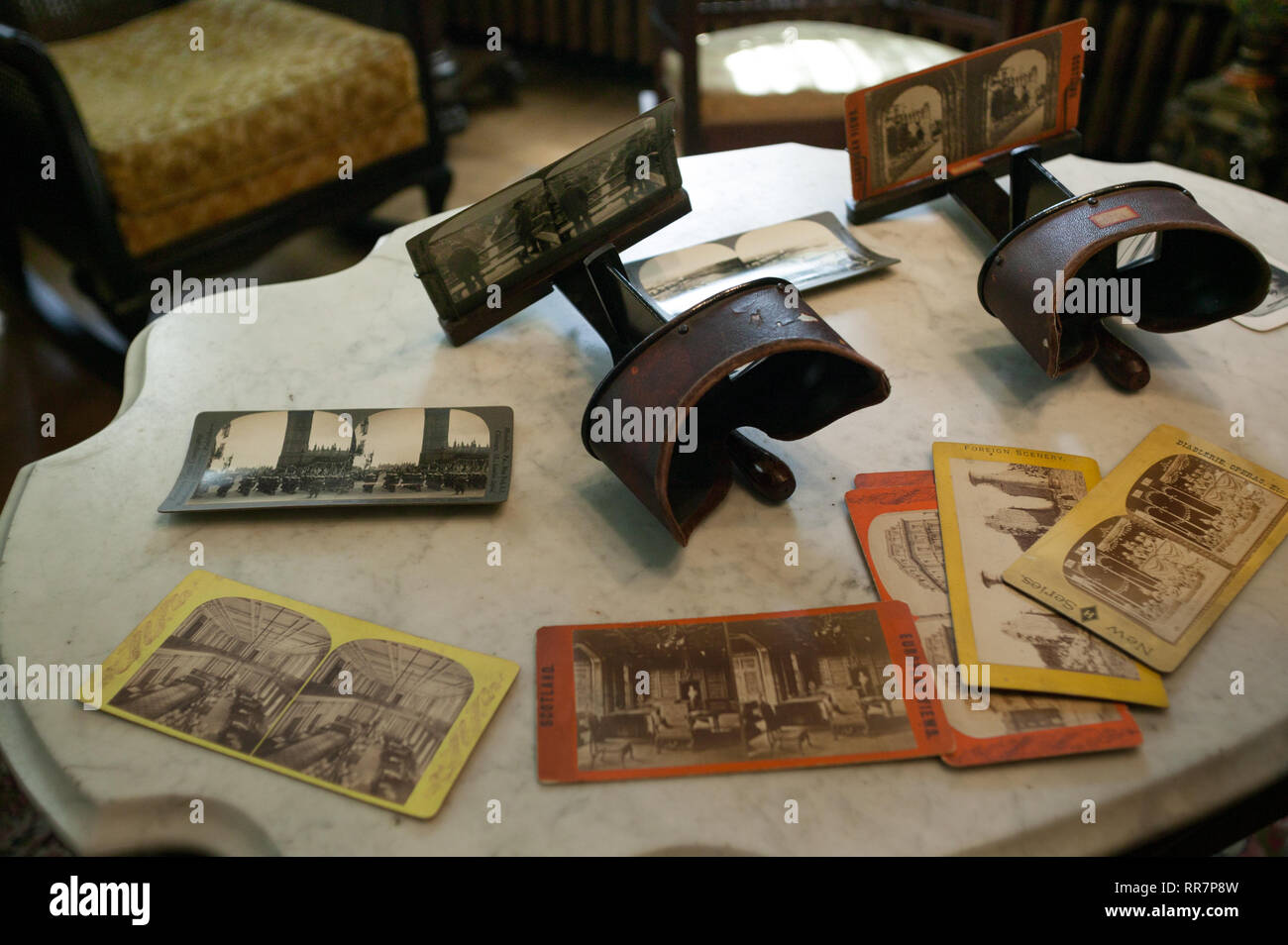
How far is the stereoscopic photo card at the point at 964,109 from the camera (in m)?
1.24

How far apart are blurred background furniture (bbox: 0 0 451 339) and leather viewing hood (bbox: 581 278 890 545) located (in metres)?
1.44

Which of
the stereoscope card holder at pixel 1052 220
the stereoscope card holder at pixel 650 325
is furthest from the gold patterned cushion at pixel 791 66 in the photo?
the stereoscope card holder at pixel 650 325

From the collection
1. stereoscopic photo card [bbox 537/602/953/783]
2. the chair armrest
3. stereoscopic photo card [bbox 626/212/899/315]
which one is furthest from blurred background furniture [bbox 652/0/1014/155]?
stereoscopic photo card [bbox 537/602/953/783]

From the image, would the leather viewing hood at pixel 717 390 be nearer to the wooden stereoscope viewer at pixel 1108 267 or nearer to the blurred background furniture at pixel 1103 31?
the wooden stereoscope viewer at pixel 1108 267

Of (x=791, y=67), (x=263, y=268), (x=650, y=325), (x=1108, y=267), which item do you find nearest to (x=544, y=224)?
(x=650, y=325)

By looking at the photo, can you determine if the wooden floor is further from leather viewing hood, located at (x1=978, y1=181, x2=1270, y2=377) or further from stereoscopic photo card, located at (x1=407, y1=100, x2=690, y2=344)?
leather viewing hood, located at (x1=978, y1=181, x2=1270, y2=377)

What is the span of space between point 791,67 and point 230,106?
119 cm

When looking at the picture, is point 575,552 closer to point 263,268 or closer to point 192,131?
point 192,131

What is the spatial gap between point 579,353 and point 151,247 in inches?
49.3

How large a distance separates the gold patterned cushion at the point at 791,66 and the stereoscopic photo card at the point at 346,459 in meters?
1.21

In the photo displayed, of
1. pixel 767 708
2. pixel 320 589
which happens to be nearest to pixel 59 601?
pixel 320 589

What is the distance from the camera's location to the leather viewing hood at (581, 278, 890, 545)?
0.84 meters

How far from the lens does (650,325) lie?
3.43 feet

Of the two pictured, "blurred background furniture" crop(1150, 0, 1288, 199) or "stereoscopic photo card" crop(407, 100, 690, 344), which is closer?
"stereoscopic photo card" crop(407, 100, 690, 344)
